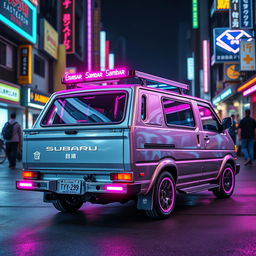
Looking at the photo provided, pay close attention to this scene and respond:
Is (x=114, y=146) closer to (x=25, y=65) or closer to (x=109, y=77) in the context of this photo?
(x=109, y=77)

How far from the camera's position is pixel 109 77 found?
605 cm

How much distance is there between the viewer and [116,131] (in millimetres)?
5281

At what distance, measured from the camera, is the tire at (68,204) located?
20.8ft

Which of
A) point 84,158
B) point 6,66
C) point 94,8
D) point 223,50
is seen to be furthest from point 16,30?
point 94,8

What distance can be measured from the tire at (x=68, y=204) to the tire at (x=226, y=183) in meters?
2.59

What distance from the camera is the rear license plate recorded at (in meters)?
5.45

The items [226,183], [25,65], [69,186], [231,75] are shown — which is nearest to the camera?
[69,186]

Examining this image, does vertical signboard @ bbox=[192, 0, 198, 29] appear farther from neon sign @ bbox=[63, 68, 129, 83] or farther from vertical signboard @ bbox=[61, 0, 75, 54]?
neon sign @ bbox=[63, 68, 129, 83]

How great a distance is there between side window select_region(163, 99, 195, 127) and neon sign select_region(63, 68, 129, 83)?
2.53 ft

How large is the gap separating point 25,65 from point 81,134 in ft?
65.7

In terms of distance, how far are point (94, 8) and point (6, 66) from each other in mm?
28855

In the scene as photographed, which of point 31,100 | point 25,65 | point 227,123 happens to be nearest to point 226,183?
point 227,123

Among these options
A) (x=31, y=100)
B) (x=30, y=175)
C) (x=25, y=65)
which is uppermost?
(x=25, y=65)

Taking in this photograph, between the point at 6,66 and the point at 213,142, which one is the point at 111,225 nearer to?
the point at 213,142
